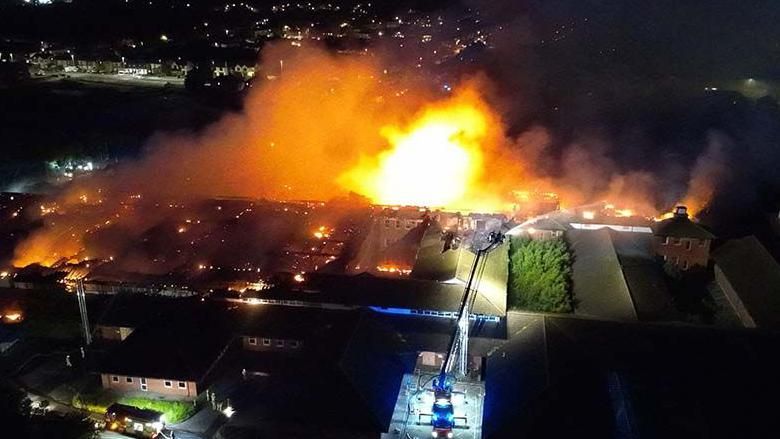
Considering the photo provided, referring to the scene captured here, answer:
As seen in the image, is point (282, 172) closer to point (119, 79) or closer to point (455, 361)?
point (455, 361)

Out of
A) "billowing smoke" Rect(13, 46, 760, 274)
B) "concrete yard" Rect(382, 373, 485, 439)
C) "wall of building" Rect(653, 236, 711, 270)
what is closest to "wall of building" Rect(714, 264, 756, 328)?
"wall of building" Rect(653, 236, 711, 270)

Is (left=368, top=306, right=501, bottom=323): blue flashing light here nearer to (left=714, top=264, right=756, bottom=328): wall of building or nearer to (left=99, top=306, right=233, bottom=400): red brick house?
(left=99, top=306, right=233, bottom=400): red brick house

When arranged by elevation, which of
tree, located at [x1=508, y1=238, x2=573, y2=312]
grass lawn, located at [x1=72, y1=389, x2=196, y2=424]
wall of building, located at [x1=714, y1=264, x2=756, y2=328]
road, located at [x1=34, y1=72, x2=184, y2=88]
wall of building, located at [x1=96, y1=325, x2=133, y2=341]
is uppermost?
road, located at [x1=34, y1=72, x2=184, y2=88]

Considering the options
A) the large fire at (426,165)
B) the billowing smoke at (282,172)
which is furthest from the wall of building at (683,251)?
the large fire at (426,165)

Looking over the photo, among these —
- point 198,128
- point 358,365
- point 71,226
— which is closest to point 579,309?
point 358,365

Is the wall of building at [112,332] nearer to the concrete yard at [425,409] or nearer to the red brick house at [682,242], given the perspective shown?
the concrete yard at [425,409]
